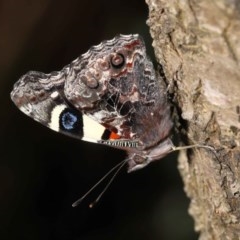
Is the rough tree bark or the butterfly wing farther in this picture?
the butterfly wing

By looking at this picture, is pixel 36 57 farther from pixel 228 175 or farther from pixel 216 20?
pixel 216 20

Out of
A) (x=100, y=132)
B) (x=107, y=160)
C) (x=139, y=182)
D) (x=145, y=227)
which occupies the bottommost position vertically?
(x=145, y=227)

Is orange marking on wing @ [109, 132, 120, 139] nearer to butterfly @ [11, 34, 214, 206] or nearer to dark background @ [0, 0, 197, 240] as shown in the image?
butterfly @ [11, 34, 214, 206]

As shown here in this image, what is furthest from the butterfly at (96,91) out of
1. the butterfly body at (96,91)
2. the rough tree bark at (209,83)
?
the rough tree bark at (209,83)

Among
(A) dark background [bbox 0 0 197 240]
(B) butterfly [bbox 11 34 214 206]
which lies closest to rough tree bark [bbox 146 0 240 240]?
(B) butterfly [bbox 11 34 214 206]

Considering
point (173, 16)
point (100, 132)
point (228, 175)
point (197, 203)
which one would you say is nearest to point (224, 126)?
point (228, 175)

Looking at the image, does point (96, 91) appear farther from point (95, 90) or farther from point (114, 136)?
point (114, 136)

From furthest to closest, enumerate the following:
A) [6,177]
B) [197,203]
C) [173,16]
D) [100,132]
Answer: [6,177] < [197,203] < [100,132] < [173,16]
